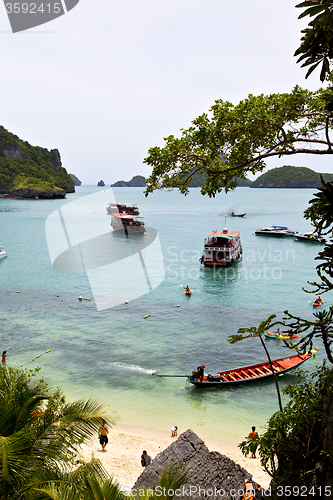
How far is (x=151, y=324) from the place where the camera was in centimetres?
2769

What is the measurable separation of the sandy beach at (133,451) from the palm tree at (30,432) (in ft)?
19.7

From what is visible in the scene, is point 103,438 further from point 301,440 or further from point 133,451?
point 301,440

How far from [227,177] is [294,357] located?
1651 centimetres

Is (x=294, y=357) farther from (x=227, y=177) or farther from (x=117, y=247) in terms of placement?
(x=117, y=247)

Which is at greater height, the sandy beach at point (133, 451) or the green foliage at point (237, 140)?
the green foliage at point (237, 140)

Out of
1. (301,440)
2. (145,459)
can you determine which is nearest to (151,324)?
(145,459)

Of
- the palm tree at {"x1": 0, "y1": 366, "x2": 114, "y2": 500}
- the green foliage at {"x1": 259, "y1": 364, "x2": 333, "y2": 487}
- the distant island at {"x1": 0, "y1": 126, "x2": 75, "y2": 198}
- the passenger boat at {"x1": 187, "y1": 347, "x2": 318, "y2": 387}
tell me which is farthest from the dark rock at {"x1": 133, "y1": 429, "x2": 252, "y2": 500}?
the distant island at {"x1": 0, "y1": 126, "x2": 75, "y2": 198}

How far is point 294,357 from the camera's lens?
832 inches

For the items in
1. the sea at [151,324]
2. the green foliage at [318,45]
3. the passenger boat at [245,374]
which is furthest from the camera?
the passenger boat at [245,374]

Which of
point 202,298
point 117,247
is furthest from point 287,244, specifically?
point 202,298

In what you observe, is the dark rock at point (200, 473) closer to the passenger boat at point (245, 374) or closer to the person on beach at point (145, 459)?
the person on beach at point (145, 459)

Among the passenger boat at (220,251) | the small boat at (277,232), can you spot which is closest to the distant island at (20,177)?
the small boat at (277,232)

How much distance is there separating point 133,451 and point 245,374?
7.63 meters

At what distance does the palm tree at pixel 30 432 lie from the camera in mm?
5809
